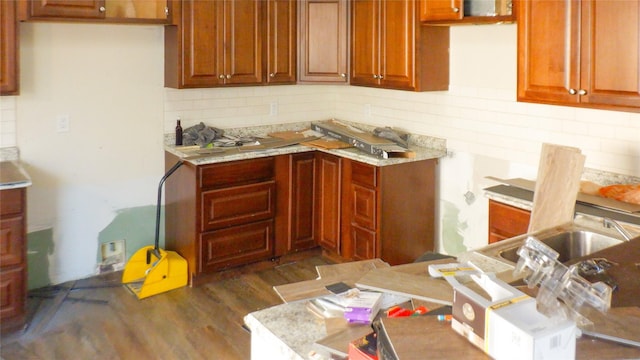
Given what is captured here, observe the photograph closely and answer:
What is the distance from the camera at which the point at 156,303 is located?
3865 millimetres

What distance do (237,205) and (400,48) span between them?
1.60 metres

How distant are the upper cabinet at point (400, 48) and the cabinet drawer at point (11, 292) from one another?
268 cm

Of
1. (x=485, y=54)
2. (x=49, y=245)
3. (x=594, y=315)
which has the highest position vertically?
(x=485, y=54)

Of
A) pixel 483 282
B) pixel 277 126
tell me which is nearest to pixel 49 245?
pixel 277 126

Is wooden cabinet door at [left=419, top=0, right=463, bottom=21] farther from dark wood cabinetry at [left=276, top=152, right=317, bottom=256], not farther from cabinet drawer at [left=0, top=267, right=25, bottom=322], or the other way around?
cabinet drawer at [left=0, top=267, right=25, bottom=322]

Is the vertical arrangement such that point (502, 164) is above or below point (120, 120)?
below

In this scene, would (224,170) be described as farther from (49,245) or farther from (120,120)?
(49,245)

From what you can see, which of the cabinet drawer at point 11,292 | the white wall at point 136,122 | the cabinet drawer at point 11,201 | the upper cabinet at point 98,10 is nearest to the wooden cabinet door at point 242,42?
the white wall at point 136,122

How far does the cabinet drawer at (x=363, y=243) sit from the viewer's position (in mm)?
4134

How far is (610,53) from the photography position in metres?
2.70

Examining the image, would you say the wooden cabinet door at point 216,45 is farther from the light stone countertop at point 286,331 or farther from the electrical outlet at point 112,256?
the light stone countertop at point 286,331

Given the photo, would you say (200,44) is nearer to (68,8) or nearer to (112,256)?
(68,8)

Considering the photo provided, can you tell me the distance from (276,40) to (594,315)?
3.64 m

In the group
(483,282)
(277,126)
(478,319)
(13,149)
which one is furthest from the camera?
(277,126)
